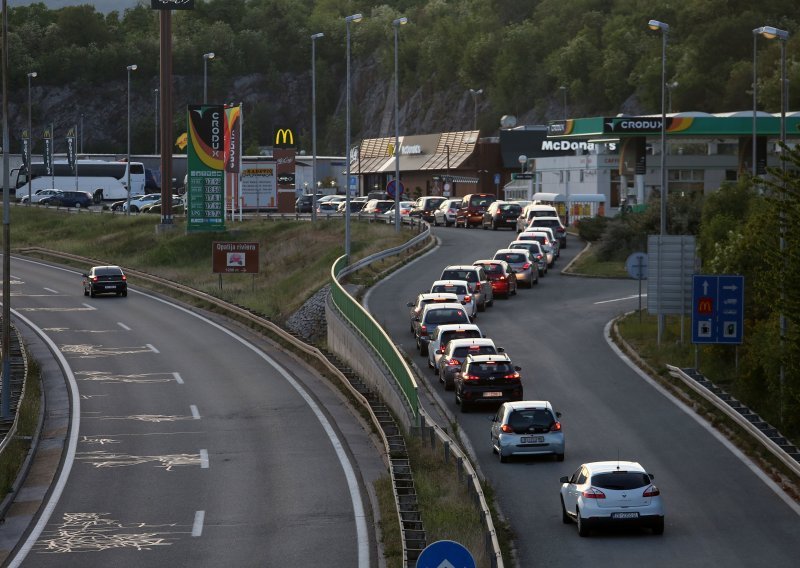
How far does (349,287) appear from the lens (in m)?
56.1

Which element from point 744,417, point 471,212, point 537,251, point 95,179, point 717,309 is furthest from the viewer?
point 95,179

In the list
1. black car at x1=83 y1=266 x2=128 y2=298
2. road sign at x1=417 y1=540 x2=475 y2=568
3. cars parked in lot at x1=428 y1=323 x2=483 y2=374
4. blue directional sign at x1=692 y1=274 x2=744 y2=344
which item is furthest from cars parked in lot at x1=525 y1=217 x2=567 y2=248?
road sign at x1=417 y1=540 x2=475 y2=568

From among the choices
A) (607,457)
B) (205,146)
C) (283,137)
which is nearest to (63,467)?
(607,457)

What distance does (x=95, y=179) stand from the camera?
13175cm

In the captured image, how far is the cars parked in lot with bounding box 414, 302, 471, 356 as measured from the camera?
41.6m

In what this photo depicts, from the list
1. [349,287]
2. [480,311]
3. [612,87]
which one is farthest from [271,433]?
[612,87]

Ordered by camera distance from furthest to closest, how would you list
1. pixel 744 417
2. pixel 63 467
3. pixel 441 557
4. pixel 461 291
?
pixel 461 291
pixel 744 417
pixel 63 467
pixel 441 557

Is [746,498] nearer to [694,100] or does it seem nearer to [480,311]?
[480,311]

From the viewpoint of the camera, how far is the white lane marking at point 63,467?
22.9m

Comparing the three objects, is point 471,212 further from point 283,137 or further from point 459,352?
point 459,352

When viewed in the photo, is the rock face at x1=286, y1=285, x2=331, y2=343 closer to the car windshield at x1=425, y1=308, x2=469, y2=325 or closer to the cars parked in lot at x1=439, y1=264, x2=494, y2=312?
the cars parked in lot at x1=439, y1=264, x2=494, y2=312

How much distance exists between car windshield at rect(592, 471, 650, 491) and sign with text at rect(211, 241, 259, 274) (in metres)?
42.1

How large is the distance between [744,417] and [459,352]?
836cm

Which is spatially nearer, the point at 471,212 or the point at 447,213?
the point at 471,212
